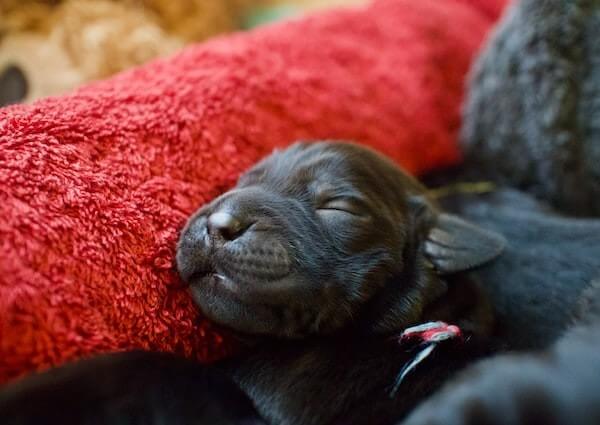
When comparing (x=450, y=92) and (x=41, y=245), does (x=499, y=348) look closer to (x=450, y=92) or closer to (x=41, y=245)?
(x=41, y=245)

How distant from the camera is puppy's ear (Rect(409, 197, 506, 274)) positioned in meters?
1.24

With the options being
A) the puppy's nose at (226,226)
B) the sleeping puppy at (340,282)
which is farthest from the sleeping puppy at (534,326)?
the puppy's nose at (226,226)

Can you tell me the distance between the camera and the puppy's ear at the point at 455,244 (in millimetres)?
1242

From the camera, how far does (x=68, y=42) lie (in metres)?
1.92

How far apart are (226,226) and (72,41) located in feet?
3.71

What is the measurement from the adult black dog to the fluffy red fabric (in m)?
0.07

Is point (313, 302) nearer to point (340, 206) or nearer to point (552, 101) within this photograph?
point (340, 206)

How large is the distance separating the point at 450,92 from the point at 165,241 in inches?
47.6

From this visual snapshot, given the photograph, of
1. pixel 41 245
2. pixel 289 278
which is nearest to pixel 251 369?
pixel 289 278

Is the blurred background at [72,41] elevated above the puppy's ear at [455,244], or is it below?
above

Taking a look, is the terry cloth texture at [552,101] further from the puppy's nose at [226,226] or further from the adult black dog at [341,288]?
the puppy's nose at [226,226]

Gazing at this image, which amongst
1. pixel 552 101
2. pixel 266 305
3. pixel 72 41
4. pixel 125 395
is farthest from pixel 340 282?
pixel 72 41

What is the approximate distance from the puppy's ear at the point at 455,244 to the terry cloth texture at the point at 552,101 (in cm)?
54

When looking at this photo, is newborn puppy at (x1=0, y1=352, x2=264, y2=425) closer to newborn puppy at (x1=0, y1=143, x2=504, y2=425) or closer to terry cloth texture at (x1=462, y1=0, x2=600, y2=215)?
newborn puppy at (x1=0, y1=143, x2=504, y2=425)
